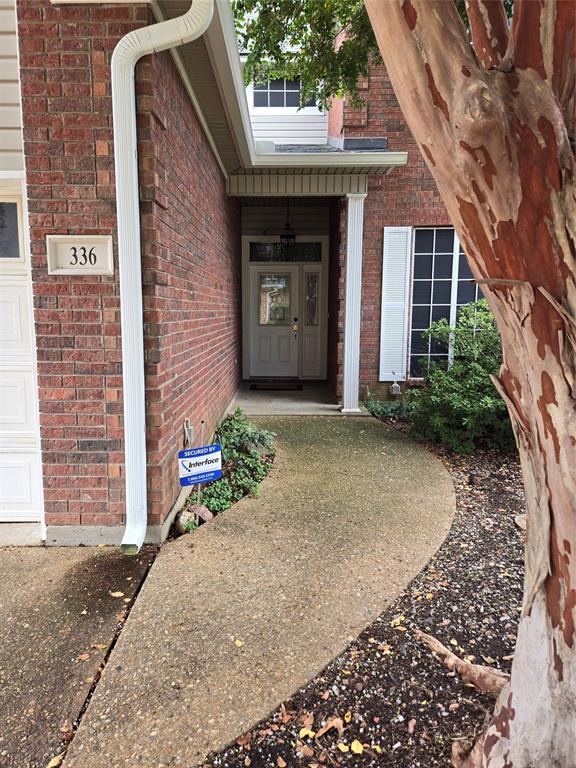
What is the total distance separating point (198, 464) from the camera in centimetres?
308

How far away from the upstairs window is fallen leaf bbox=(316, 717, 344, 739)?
8.74 metres

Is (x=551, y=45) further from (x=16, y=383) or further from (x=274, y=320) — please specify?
(x=274, y=320)

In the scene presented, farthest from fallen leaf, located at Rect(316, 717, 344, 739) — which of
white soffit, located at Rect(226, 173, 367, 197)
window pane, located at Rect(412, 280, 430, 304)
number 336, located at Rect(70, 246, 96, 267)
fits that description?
window pane, located at Rect(412, 280, 430, 304)

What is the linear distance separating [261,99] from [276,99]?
26 centimetres

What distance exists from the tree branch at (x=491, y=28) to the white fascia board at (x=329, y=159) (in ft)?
15.0

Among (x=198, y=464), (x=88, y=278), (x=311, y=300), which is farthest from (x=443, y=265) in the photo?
(x=88, y=278)

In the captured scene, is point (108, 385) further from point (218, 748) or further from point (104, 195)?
point (218, 748)

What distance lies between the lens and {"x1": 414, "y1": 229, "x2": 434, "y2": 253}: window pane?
21.6ft

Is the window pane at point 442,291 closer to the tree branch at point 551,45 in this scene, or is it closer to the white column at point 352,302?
the white column at point 352,302

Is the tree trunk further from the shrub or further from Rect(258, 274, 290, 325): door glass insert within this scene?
Rect(258, 274, 290, 325): door glass insert

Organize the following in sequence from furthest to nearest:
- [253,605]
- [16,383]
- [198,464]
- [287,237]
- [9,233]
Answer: [287,237] < [198,464] < [16,383] < [9,233] < [253,605]

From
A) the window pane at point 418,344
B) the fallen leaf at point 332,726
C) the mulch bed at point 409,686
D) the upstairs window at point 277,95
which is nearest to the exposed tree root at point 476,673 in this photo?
the mulch bed at point 409,686

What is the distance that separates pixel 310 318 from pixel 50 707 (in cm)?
772

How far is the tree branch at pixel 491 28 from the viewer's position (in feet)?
3.99
